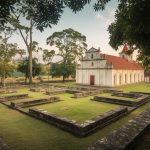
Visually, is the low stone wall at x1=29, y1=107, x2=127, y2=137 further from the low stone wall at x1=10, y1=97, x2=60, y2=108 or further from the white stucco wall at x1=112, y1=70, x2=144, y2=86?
the white stucco wall at x1=112, y1=70, x2=144, y2=86

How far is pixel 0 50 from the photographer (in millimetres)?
33531

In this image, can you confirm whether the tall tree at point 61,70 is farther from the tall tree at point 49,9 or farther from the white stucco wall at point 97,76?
the tall tree at point 49,9

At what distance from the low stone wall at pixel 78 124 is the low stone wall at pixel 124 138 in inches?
76.1

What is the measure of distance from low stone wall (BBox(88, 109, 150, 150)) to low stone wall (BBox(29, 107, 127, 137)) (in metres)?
1.93

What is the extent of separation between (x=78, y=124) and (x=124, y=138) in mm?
2999

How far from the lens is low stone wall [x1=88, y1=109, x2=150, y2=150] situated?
591 cm

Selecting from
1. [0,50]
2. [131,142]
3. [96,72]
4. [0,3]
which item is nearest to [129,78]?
[96,72]

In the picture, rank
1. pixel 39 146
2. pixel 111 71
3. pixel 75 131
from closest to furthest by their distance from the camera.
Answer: pixel 39 146 < pixel 75 131 < pixel 111 71

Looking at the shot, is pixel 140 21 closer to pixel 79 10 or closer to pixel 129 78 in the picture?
pixel 79 10

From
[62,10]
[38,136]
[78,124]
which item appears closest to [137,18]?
[62,10]

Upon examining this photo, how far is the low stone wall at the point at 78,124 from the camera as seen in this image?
891cm

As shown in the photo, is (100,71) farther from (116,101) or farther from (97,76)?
(116,101)

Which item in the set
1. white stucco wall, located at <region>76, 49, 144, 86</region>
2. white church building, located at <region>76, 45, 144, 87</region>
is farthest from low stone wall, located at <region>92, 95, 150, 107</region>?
white church building, located at <region>76, 45, 144, 87</region>

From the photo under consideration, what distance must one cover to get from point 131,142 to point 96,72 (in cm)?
3297
